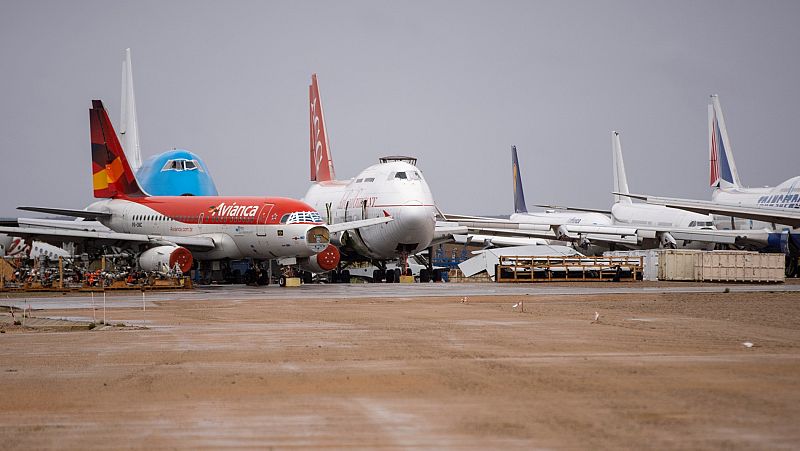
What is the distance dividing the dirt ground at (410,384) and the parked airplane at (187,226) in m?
18.9

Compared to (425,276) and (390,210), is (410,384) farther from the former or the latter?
(425,276)

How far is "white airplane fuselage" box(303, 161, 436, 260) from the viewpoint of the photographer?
41719mm

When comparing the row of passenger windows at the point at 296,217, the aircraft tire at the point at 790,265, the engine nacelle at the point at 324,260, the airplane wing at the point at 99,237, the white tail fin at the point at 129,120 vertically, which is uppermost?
the white tail fin at the point at 129,120

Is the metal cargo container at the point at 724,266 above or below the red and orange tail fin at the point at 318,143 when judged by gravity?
below

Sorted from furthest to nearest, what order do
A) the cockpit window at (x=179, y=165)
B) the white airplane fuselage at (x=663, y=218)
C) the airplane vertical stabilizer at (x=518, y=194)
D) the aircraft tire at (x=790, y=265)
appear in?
the airplane vertical stabilizer at (x=518, y=194) → the white airplane fuselage at (x=663, y=218) → the cockpit window at (x=179, y=165) → the aircraft tire at (x=790, y=265)

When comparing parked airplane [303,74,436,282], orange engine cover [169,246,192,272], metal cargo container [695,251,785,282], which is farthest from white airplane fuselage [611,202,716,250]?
orange engine cover [169,246,192,272]

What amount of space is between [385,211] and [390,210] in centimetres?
30

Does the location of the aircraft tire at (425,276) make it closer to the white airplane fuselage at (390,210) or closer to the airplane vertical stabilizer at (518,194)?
the white airplane fuselage at (390,210)

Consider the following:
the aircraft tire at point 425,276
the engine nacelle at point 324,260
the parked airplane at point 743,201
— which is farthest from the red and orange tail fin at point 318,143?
the parked airplane at point 743,201

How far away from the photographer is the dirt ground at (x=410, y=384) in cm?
797

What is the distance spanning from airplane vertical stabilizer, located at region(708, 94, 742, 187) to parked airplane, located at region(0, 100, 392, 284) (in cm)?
2937

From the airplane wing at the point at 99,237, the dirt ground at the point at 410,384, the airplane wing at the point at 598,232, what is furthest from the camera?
the airplane wing at the point at 598,232

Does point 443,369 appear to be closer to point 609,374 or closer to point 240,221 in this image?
point 609,374

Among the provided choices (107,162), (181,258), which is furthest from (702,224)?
(107,162)
